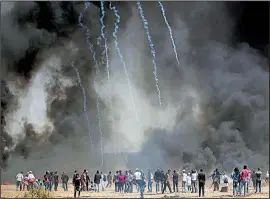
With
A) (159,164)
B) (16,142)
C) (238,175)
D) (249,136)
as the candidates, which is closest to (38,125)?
(16,142)

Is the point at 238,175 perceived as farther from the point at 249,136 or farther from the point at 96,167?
the point at 249,136

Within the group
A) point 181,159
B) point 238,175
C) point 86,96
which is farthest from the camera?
point 86,96

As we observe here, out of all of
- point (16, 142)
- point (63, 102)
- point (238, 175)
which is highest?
point (63, 102)

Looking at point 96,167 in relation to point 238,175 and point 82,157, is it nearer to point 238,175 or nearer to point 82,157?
point 82,157

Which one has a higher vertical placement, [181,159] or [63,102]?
[63,102]

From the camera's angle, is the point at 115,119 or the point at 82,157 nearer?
the point at 82,157

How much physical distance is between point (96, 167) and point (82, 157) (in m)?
2.70

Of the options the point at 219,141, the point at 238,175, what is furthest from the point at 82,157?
the point at 238,175

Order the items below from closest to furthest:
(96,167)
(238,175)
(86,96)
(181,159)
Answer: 1. (238,175)
2. (96,167)
3. (181,159)
4. (86,96)

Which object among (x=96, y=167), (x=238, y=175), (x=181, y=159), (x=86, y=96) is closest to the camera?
(x=238, y=175)

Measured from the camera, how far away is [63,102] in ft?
228

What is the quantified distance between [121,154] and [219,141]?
1371cm

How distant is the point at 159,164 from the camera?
62.8 meters

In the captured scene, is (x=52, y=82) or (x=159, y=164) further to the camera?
(x=52, y=82)
